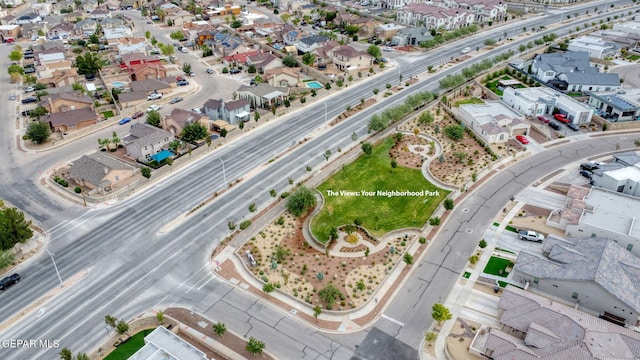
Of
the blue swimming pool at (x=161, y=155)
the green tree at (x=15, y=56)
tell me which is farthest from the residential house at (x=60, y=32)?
the blue swimming pool at (x=161, y=155)

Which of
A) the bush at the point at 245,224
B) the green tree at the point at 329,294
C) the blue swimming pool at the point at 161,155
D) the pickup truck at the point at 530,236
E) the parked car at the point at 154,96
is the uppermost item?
the parked car at the point at 154,96

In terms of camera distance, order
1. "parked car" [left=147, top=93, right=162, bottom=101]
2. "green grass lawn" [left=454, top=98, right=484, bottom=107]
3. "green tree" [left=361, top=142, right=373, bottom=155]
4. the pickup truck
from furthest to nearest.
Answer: "parked car" [left=147, top=93, right=162, bottom=101] → "green grass lawn" [left=454, top=98, right=484, bottom=107] → "green tree" [left=361, top=142, right=373, bottom=155] → the pickup truck

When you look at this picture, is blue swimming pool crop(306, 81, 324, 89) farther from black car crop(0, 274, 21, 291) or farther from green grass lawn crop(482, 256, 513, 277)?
black car crop(0, 274, 21, 291)

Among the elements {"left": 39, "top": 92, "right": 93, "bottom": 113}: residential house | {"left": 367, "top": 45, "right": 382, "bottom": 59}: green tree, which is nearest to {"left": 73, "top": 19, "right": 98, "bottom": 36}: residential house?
{"left": 39, "top": 92, "right": 93, "bottom": 113}: residential house

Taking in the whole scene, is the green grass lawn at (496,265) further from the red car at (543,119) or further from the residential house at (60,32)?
the residential house at (60,32)

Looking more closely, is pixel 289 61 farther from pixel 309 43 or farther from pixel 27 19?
pixel 27 19

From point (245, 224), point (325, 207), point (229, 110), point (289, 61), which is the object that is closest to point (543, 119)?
point (325, 207)
